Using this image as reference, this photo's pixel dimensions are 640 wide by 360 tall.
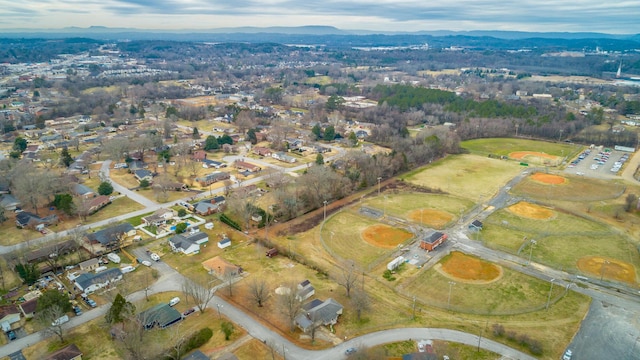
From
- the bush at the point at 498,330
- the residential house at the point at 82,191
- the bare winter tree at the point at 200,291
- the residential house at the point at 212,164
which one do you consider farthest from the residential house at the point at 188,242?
the bush at the point at 498,330

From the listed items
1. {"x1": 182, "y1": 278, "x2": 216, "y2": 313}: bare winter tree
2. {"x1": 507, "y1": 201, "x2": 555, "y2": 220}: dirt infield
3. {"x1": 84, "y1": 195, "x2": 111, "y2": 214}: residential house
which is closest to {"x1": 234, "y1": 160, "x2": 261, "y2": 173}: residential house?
{"x1": 84, "y1": 195, "x2": 111, "y2": 214}: residential house

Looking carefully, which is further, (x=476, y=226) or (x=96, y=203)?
(x=96, y=203)

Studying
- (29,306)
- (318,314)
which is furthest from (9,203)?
(318,314)

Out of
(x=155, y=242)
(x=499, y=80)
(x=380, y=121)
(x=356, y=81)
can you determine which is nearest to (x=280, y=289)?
(x=155, y=242)

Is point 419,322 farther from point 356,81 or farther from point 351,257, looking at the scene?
→ point 356,81

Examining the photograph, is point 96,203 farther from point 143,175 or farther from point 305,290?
point 305,290
